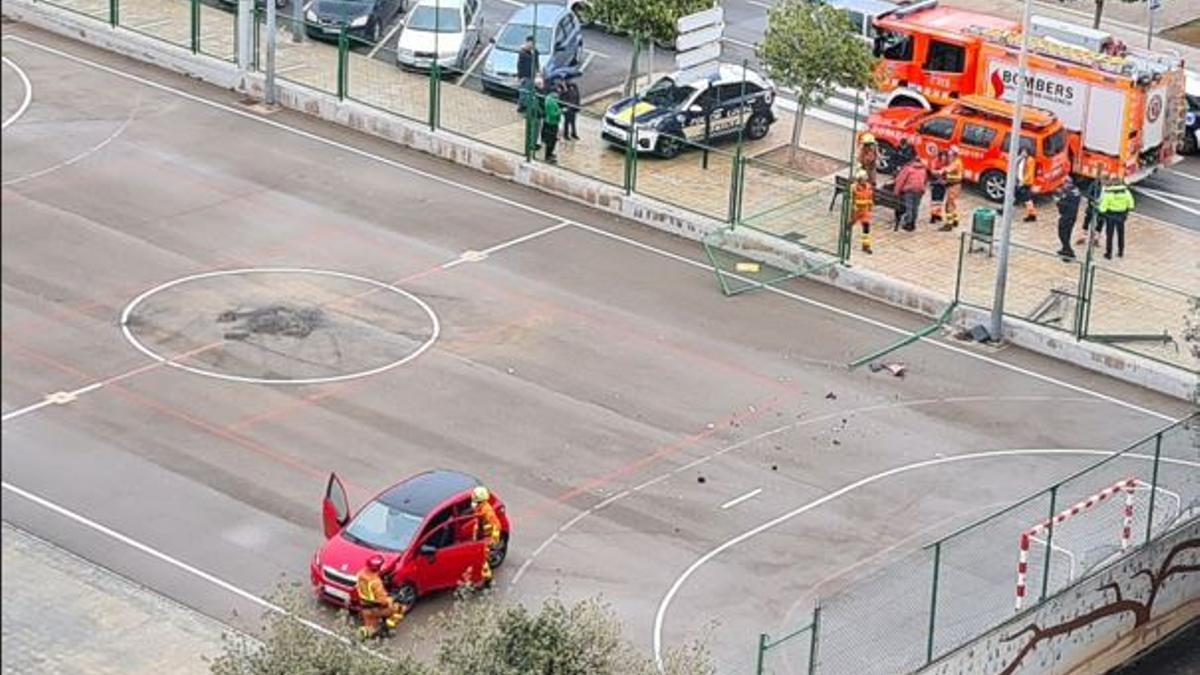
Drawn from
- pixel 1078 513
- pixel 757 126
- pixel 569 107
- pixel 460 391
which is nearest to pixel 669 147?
pixel 569 107

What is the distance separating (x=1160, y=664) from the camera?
100ft

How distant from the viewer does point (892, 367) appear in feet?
117

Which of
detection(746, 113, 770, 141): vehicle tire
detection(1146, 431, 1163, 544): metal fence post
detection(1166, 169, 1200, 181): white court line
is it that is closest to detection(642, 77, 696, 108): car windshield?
detection(746, 113, 770, 141): vehicle tire

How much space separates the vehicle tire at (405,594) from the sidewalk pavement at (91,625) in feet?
6.95

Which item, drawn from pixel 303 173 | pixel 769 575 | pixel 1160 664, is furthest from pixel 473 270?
pixel 1160 664

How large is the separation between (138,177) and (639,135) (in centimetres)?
943

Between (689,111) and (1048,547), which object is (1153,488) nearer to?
(1048,547)

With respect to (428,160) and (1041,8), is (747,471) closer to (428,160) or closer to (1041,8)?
(428,160)

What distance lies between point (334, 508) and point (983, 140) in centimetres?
1948

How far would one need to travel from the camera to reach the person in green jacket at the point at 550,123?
4203 cm

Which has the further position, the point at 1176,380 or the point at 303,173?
the point at 303,173

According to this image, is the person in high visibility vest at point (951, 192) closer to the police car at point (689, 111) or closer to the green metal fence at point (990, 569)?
the police car at point (689, 111)

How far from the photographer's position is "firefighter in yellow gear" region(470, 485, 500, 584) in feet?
89.1

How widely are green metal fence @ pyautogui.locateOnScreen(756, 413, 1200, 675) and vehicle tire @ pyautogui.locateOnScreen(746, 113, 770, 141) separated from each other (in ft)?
49.5
